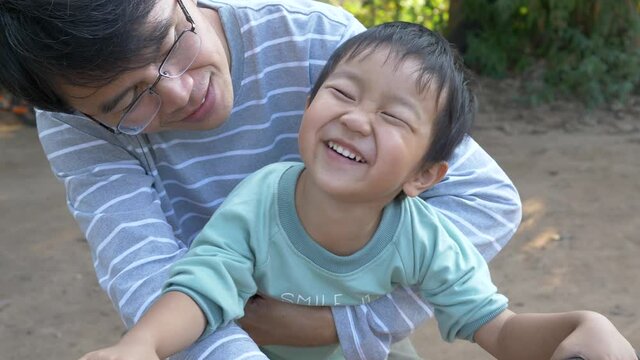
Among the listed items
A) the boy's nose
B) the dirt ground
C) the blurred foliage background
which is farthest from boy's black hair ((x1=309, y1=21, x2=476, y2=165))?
the blurred foliage background

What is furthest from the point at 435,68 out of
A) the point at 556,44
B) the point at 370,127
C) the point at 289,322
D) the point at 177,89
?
the point at 556,44

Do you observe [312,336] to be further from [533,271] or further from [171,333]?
[533,271]

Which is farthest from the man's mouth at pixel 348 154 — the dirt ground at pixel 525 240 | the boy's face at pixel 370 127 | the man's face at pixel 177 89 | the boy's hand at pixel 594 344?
the dirt ground at pixel 525 240

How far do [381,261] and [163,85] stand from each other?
1.72ft

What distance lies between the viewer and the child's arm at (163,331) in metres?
1.58

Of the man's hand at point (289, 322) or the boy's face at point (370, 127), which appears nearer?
the boy's face at point (370, 127)

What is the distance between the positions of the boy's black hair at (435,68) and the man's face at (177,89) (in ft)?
0.64

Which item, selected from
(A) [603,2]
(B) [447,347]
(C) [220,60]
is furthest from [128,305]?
(A) [603,2]

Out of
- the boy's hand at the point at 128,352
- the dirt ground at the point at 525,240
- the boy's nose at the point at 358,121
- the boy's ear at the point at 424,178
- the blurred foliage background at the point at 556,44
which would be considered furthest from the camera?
the blurred foliage background at the point at 556,44

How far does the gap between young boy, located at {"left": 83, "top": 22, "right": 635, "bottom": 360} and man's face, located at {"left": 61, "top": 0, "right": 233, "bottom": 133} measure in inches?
6.6

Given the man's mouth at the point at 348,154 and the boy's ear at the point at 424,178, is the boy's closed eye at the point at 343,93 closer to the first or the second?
the man's mouth at the point at 348,154

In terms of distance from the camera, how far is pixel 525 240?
13.6 feet

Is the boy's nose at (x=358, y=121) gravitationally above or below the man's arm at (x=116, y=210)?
above

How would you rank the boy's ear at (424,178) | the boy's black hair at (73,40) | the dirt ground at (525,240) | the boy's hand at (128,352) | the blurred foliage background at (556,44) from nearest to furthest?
the boy's hand at (128,352), the boy's black hair at (73,40), the boy's ear at (424,178), the dirt ground at (525,240), the blurred foliage background at (556,44)
